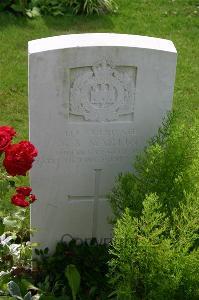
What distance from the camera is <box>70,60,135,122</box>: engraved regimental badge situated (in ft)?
12.3

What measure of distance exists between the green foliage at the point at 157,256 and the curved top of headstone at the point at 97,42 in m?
1.01

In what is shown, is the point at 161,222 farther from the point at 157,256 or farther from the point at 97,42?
the point at 97,42

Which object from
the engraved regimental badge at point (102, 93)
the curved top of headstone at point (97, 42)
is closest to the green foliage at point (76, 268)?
the engraved regimental badge at point (102, 93)

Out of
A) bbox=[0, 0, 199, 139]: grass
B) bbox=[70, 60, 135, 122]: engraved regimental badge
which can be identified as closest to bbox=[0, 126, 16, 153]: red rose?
bbox=[70, 60, 135, 122]: engraved regimental badge

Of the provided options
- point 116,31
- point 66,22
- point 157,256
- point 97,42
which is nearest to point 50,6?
point 66,22

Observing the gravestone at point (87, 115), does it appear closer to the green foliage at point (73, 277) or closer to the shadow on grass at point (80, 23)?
the green foliage at point (73, 277)

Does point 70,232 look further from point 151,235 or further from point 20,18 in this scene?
point 20,18

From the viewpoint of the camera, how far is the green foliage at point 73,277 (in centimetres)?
377

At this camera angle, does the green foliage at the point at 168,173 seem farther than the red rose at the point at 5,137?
Yes

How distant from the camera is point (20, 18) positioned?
26.0ft

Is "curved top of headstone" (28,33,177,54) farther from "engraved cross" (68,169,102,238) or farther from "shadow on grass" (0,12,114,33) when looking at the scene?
"shadow on grass" (0,12,114,33)

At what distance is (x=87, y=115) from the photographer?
388cm

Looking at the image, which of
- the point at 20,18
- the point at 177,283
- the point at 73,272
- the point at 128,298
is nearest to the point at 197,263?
the point at 177,283

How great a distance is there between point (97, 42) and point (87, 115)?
0.47m
